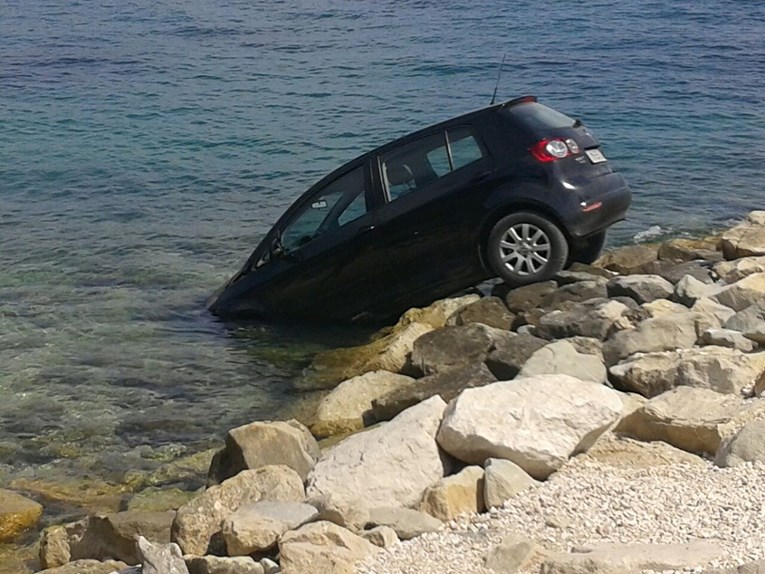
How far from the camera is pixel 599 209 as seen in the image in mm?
10938

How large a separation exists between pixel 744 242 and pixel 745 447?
674cm

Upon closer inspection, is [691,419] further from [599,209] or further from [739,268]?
[739,268]

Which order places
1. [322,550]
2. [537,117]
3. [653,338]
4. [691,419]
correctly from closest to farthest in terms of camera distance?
1. [322,550]
2. [691,419]
3. [653,338]
4. [537,117]

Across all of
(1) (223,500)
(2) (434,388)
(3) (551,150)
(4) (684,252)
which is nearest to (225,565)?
(1) (223,500)

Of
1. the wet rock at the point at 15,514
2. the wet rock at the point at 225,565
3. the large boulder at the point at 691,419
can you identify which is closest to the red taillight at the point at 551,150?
the large boulder at the point at 691,419

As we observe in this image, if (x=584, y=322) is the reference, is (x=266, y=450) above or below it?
below

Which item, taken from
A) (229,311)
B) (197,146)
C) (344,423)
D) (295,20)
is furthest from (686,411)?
(295,20)

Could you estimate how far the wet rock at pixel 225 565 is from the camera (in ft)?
18.5

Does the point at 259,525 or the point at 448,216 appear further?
the point at 448,216

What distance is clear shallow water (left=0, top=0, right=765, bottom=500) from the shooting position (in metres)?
10.7

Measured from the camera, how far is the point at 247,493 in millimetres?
6734

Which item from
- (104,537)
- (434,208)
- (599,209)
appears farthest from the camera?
(434,208)

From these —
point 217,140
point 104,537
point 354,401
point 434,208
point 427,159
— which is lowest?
point 217,140

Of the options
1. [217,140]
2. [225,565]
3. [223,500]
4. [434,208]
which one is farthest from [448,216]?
[217,140]
